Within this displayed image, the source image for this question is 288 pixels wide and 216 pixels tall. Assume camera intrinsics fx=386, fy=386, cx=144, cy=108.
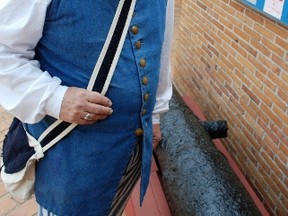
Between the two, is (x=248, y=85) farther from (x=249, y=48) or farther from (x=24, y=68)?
(x=24, y=68)

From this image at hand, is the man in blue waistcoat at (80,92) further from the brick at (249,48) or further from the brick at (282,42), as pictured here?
the brick at (249,48)

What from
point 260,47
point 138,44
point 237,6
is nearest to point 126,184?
point 138,44

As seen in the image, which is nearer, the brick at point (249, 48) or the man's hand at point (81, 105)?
the man's hand at point (81, 105)

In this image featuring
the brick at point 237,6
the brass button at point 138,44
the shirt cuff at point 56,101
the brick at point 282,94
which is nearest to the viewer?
the shirt cuff at point 56,101

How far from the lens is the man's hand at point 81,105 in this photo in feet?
4.17

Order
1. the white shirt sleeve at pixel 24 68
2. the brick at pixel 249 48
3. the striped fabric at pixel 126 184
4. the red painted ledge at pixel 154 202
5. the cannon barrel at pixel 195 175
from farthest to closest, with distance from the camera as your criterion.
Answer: the brick at pixel 249 48 < the red painted ledge at pixel 154 202 < the cannon barrel at pixel 195 175 < the striped fabric at pixel 126 184 < the white shirt sleeve at pixel 24 68

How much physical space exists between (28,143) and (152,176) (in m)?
1.62

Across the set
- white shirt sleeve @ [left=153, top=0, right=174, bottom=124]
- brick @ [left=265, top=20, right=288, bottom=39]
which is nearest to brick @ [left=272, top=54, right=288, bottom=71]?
brick @ [left=265, top=20, right=288, bottom=39]

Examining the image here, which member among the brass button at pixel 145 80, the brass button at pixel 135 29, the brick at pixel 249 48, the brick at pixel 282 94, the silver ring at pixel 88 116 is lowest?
the brick at pixel 282 94

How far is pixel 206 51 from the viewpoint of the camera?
3840 millimetres

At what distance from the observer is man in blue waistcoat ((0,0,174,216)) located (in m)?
1.20

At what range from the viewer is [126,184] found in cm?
171

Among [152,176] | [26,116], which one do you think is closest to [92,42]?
[26,116]

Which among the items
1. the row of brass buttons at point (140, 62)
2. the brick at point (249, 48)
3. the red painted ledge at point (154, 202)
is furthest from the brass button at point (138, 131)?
the brick at point (249, 48)
